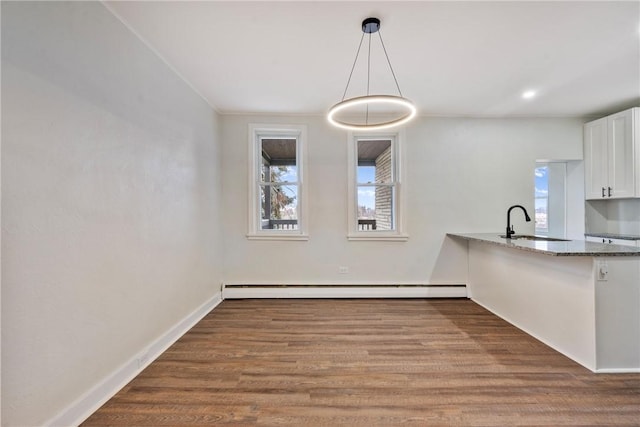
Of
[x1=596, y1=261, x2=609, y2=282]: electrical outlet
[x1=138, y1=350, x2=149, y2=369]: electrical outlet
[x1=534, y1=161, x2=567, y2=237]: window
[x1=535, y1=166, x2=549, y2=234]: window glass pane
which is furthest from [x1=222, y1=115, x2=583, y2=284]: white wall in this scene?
[x1=596, y1=261, x2=609, y2=282]: electrical outlet

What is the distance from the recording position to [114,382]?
75.0 inches

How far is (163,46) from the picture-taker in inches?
92.9

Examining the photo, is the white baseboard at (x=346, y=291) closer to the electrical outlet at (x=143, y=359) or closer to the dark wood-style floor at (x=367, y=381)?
the dark wood-style floor at (x=367, y=381)

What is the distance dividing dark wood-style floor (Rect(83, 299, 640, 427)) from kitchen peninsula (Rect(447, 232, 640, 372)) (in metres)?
0.14

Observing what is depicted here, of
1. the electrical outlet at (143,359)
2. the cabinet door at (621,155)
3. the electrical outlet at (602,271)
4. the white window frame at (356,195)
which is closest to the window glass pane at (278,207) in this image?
the white window frame at (356,195)

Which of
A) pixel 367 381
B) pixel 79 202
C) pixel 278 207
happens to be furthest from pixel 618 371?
pixel 79 202

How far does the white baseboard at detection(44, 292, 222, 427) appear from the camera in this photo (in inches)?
62.4

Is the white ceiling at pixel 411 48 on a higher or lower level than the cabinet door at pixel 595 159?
higher

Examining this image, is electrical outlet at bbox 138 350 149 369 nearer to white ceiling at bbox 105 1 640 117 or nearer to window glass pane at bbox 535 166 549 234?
white ceiling at bbox 105 1 640 117

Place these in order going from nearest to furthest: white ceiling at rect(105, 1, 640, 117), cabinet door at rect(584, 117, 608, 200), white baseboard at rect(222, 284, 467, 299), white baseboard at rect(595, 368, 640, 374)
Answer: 1. white ceiling at rect(105, 1, 640, 117)
2. white baseboard at rect(595, 368, 640, 374)
3. cabinet door at rect(584, 117, 608, 200)
4. white baseboard at rect(222, 284, 467, 299)

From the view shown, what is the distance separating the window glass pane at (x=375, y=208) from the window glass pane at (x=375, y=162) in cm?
14

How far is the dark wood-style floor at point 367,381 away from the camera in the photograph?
5.55 ft

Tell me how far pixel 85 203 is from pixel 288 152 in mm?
2854

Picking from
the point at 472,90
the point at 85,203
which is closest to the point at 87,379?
the point at 85,203
